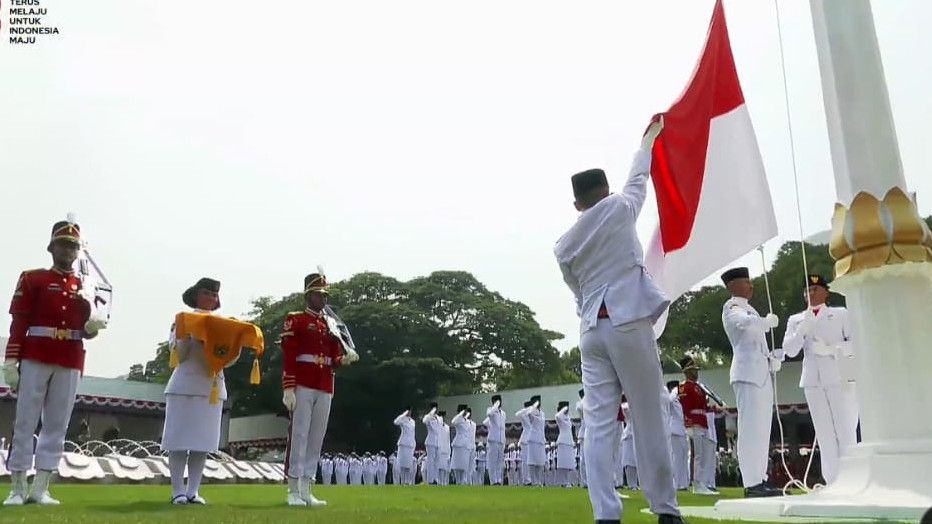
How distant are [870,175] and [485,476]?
27.7m

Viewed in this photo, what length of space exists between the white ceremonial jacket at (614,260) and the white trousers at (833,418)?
5.33 metres

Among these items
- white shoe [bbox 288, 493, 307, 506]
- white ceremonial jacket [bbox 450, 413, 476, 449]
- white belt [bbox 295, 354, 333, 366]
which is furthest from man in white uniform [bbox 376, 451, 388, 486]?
white shoe [bbox 288, 493, 307, 506]

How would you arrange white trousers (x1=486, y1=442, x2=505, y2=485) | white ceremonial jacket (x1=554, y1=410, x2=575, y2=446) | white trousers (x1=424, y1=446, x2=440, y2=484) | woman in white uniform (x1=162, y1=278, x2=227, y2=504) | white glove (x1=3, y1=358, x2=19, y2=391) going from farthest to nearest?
white trousers (x1=424, y1=446, x2=440, y2=484) < white trousers (x1=486, y1=442, x2=505, y2=485) < white ceremonial jacket (x1=554, y1=410, x2=575, y2=446) < woman in white uniform (x1=162, y1=278, x2=227, y2=504) < white glove (x1=3, y1=358, x2=19, y2=391)

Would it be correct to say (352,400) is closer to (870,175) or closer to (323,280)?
(323,280)

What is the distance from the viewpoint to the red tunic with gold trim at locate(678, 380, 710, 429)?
640 inches

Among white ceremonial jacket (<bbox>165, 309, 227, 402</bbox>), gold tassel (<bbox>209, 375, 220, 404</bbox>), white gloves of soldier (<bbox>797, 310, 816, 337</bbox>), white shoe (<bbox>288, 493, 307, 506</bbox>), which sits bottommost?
white shoe (<bbox>288, 493, 307, 506</bbox>)

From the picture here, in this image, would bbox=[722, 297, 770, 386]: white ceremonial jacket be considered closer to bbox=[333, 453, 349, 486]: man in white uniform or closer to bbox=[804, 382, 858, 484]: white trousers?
bbox=[804, 382, 858, 484]: white trousers

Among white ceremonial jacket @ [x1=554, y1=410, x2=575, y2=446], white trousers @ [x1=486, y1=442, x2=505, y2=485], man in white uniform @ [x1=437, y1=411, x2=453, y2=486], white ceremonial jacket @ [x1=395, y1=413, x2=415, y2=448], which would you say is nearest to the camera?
white ceremonial jacket @ [x1=554, y1=410, x2=575, y2=446]

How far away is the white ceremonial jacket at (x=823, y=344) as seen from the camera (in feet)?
29.8

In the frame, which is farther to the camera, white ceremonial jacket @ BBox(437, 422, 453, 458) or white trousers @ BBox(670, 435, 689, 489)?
white ceremonial jacket @ BBox(437, 422, 453, 458)

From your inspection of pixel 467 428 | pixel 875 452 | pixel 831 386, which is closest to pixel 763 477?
pixel 831 386

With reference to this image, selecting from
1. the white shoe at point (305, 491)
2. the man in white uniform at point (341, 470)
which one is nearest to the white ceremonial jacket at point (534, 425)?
the man in white uniform at point (341, 470)

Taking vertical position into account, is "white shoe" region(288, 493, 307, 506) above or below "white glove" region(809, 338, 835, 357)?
below

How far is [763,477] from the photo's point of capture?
909cm
